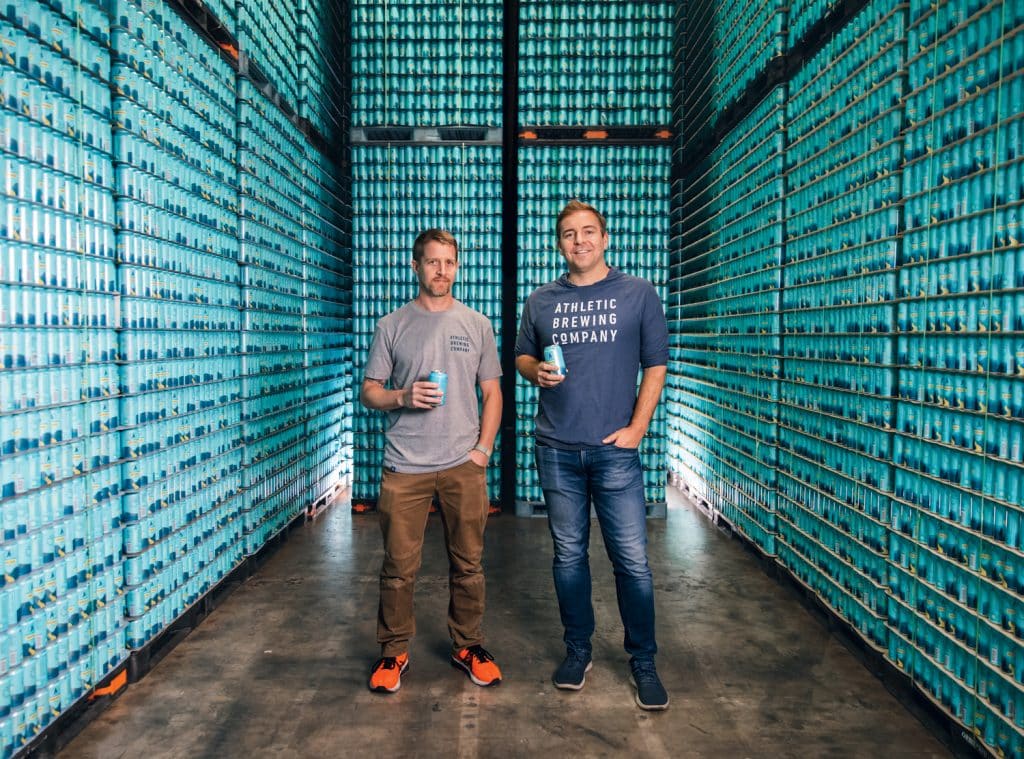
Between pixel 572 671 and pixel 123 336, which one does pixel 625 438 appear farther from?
pixel 123 336

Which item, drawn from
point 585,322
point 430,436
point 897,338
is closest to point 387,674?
point 430,436

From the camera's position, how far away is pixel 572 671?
3.71 metres

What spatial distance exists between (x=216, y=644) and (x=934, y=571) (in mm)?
3647

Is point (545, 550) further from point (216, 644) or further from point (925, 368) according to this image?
point (925, 368)

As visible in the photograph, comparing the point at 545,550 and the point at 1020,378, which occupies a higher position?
the point at 1020,378

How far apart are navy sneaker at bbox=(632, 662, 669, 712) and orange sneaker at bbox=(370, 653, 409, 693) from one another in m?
1.11

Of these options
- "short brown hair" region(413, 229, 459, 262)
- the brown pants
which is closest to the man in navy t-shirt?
the brown pants

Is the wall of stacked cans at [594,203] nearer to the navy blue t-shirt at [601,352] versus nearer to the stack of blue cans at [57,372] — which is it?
the navy blue t-shirt at [601,352]

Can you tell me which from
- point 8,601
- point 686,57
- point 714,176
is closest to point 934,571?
point 8,601

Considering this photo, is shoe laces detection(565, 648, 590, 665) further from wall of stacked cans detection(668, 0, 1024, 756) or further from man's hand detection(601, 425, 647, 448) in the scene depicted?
wall of stacked cans detection(668, 0, 1024, 756)

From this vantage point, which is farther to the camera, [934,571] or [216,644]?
[216,644]

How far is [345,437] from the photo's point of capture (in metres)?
9.08

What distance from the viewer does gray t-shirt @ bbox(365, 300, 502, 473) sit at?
3527 millimetres

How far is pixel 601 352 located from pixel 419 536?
1.20 meters
